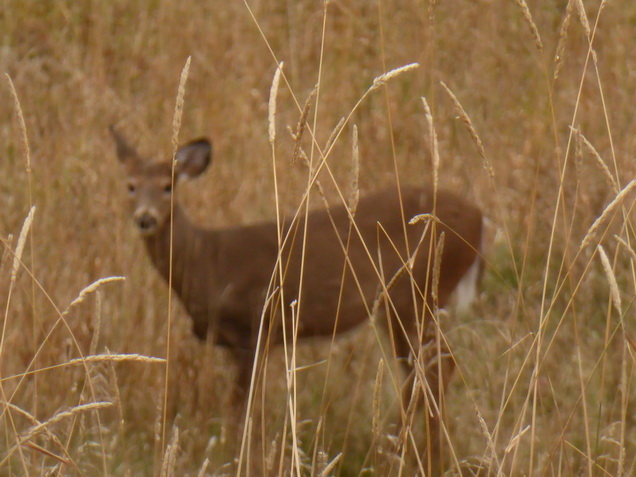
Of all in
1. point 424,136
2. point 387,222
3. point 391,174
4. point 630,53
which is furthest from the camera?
point 630,53

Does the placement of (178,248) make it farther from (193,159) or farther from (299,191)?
(299,191)

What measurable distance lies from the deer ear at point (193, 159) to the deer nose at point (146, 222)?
1.63 ft

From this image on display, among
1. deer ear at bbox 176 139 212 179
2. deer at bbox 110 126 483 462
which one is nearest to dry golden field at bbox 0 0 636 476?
deer at bbox 110 126 483 462

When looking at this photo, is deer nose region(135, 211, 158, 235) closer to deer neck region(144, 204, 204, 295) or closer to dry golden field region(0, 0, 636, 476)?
deer neck region(144, 204, 204, 295)

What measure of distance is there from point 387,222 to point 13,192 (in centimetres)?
222

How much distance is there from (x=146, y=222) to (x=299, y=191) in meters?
1.81

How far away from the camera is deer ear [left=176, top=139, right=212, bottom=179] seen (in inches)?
197

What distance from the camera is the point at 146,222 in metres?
4.54

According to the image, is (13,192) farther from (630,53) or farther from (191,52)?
(630,53)

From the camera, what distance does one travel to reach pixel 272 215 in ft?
Answer: 19.5

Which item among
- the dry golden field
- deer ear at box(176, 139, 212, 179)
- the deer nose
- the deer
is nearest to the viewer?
the dry golden field

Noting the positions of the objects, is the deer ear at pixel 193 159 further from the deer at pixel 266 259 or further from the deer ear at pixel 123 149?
the deer ear at pixel 123 149

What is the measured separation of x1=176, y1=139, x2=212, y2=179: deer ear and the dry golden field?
1.44ft

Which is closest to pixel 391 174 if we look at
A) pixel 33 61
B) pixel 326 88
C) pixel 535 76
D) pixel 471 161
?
pixel 471 161
